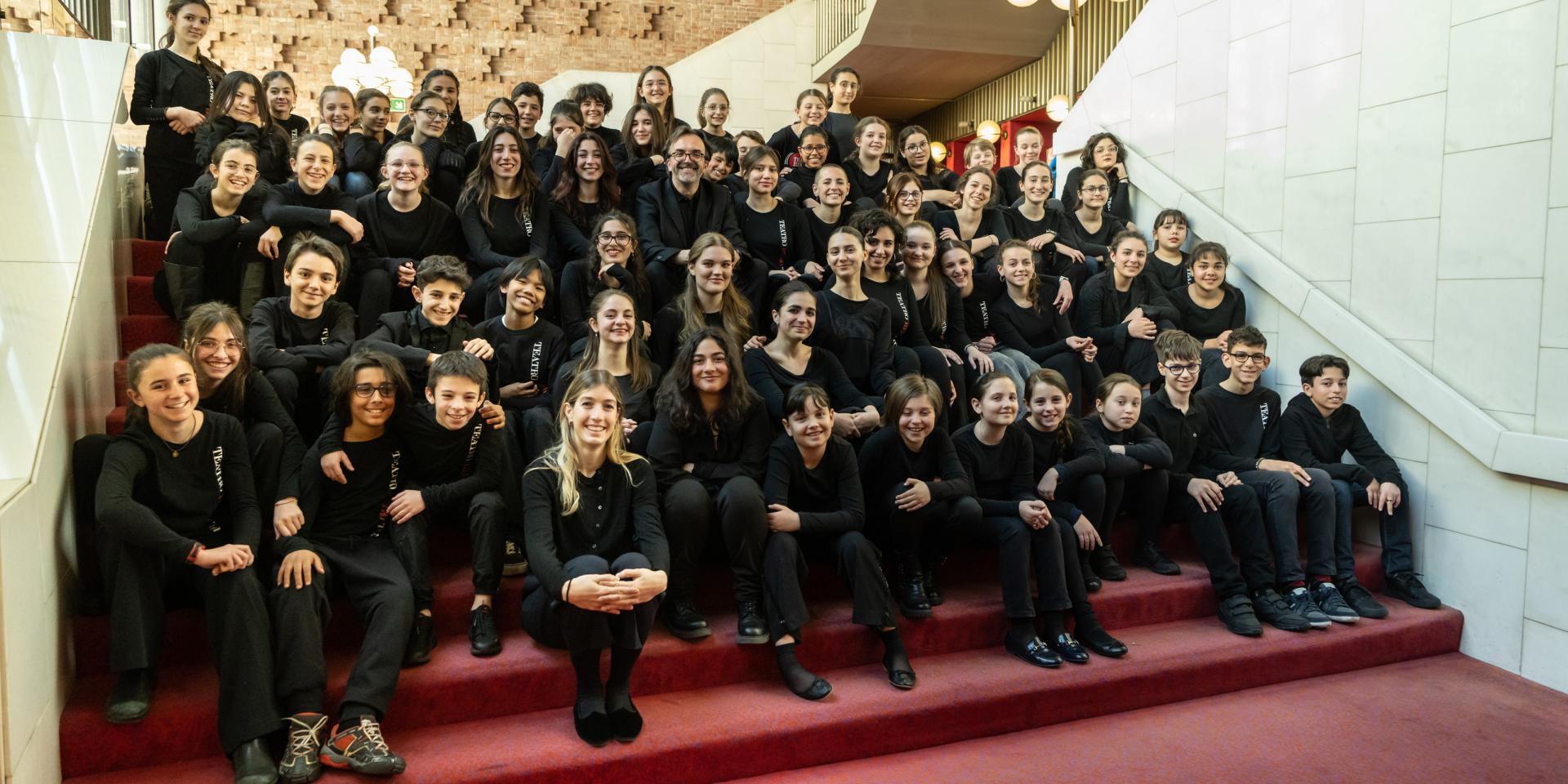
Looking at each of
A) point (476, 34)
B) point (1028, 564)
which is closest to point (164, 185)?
point (1028, 564)

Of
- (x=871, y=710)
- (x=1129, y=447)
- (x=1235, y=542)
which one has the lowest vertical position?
(x=871, y=710)

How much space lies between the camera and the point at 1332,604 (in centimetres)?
317

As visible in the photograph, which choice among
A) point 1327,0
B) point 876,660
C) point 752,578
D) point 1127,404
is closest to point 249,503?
point 752,578

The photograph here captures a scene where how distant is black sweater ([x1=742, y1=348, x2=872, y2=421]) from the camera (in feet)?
10.2

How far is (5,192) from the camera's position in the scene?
8.22 ft

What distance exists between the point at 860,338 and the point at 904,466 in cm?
67

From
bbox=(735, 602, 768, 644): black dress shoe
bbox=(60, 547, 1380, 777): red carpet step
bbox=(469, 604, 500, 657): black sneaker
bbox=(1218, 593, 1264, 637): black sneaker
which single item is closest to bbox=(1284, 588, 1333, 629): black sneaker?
bbox=(1218, 593, 1264, 637): black sneaker

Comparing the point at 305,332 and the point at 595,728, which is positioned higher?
the point at 305,332

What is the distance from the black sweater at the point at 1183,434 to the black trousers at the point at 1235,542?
0.44 feet

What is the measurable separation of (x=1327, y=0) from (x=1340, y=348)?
1444 mm

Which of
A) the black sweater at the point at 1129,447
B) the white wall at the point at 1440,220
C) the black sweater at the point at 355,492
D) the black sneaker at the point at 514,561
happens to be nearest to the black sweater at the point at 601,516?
the black sneaker at the point at 514,561

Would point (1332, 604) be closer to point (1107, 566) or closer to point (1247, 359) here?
point (1107, 566)

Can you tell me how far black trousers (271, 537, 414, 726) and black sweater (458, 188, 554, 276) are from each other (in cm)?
164

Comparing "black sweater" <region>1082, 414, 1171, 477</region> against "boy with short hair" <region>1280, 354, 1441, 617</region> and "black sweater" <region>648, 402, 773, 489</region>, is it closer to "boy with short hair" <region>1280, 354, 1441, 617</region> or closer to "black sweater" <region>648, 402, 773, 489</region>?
"boy with short hair" <region>1280, 354, 1441, 617</region>
